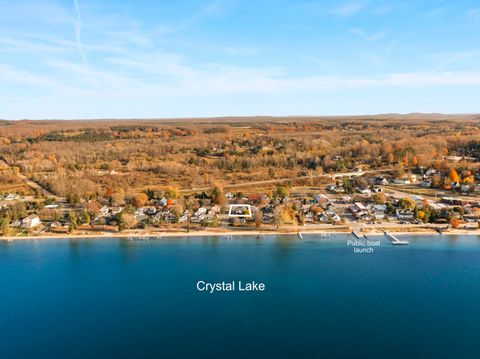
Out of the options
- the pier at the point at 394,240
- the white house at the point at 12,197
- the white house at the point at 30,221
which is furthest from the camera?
the white house at the point at 12,197

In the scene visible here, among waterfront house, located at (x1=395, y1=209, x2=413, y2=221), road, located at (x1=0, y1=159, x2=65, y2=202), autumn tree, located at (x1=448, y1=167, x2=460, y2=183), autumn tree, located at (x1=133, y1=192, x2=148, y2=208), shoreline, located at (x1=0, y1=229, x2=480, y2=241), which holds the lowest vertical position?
shoreline, located at (x1=0, y1=229, x2=480, y2=241)

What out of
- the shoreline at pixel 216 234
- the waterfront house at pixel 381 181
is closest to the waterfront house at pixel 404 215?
the shoreline at pixel 216 234

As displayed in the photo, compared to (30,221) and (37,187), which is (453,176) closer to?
(30,221)

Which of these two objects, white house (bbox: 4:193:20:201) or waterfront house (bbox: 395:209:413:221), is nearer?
waterfront house (bbox: 395:209:413:221)

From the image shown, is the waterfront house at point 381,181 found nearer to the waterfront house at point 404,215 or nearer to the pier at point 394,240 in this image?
the waterfront house at point 404,215

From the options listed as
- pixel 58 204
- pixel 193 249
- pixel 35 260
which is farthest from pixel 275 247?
pixel 58 204

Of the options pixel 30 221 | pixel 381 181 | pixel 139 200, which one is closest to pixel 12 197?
pixel 30 221

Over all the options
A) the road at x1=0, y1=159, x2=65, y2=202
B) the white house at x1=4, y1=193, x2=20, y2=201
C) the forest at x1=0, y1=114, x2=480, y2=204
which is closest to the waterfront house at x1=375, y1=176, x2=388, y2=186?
the forest at x1=0, y1=114, x2=480, y2=204

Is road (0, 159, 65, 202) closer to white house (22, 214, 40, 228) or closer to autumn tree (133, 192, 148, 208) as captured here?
white house (22, 214, 40, 228)
